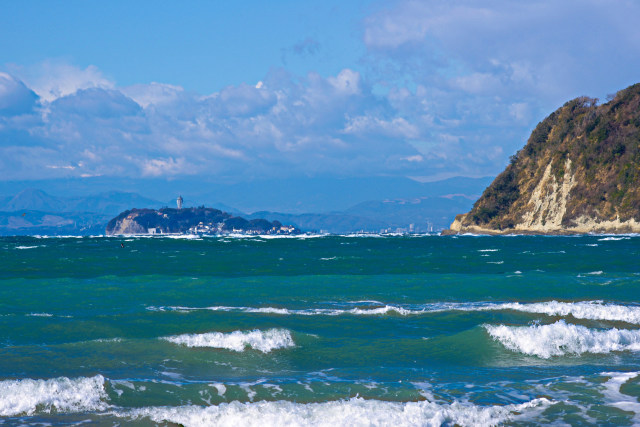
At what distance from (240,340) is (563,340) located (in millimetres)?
9739

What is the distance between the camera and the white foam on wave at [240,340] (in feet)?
56.5

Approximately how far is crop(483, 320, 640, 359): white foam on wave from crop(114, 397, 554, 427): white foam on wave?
5666 mm

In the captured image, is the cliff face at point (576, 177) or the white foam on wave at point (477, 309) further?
the cliff face at point (576, 177)

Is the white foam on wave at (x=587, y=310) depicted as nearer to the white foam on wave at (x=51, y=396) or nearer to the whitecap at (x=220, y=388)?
the whitecap at (x=220, y=388)

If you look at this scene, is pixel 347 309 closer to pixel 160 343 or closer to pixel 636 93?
pixel 160 343

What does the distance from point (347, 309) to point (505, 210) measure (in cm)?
12745

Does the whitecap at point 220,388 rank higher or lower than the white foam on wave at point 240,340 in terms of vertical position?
lower

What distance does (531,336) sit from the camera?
17719 mm

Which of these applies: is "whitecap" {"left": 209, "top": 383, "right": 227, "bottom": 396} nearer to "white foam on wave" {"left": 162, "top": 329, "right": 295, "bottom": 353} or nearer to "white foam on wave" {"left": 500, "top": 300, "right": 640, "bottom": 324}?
"white foam on wave" {"left": 162, "top": 329, "right": 295, "bottom": 353}

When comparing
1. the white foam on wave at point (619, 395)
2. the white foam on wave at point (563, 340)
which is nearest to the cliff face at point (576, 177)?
the white foam on wave at point (563, 340)

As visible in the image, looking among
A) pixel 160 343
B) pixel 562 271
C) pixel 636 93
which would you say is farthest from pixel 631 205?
pixel 160 343

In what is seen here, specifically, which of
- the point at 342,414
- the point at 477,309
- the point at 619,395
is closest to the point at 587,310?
the point at 477,309

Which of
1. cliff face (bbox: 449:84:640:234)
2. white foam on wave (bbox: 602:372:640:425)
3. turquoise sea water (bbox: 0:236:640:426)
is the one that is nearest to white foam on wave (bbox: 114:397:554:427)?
turquoise sea water (bbox: 0:236:640:426)

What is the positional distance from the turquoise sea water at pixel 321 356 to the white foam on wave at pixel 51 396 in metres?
0.03
